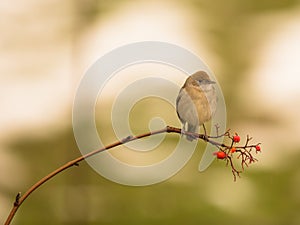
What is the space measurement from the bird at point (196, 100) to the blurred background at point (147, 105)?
0.75 meters

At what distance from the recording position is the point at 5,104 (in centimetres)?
131

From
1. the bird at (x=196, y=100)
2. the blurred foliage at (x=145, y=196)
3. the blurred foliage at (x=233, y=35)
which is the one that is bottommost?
the bird at (x=196, y=100)

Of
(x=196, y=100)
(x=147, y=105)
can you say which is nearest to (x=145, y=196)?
(x=147, y=105)

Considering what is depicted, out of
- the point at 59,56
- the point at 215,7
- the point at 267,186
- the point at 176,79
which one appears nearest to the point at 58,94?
the point at 59,56

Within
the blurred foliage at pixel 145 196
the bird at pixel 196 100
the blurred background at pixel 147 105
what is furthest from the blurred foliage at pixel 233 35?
the bird at pixel 196 100

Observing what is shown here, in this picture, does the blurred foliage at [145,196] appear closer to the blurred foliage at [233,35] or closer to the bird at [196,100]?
the blurred foliage at [233,35]

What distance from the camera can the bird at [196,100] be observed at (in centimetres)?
48

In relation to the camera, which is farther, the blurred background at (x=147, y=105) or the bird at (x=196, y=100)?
the blurred background at (x=147, y=105)

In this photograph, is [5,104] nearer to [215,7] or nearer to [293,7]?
[215,7]

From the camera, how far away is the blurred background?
131 centimetres

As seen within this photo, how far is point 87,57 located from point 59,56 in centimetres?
8

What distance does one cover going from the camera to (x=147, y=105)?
1320mm

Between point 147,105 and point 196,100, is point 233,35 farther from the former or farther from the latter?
point 196,100

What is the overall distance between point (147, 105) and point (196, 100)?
807 millimetres
